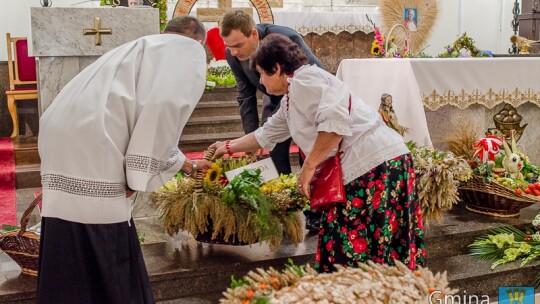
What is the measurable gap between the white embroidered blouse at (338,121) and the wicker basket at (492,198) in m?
2.08

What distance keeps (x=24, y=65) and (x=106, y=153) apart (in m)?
6.76

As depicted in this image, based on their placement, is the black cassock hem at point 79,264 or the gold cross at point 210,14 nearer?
the black cassock hem at point 79,264

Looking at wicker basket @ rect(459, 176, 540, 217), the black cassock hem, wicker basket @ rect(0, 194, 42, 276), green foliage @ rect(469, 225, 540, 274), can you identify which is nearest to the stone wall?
wicker basket @ rect(459, 176, 540, 217)

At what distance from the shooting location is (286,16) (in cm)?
923

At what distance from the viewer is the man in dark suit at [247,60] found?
3914mm

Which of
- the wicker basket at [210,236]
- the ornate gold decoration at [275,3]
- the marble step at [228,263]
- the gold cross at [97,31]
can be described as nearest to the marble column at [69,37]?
the gold cross at [97,31]

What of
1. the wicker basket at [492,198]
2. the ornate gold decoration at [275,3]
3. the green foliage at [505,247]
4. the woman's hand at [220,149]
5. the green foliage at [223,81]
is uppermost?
the ornate gold decoration at [275,3]

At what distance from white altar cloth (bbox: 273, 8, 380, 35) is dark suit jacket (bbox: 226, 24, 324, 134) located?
4773 mm

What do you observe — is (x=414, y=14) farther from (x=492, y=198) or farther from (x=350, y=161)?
(x=350, y=161)

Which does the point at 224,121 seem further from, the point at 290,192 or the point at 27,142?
the point at 290,192

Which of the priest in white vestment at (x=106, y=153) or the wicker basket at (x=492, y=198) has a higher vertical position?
the priest in white vestment at (x=106, y=153)

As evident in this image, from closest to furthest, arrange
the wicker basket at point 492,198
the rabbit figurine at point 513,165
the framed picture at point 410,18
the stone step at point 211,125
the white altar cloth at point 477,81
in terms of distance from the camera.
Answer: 1. the wicker basket at point 492,198
2. the rabbit figurine at point 513,165
3. the white altar cloth at point 477,81
4. the framed picture at point 410,18
5. the stone step at point 211,125

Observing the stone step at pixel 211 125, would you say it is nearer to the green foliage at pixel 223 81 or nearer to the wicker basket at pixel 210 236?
the green foliage at pixel 223 81

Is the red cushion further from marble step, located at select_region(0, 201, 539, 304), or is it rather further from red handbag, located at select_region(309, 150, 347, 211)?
red handbag, located at select_region(309, 150, 347, 211)
